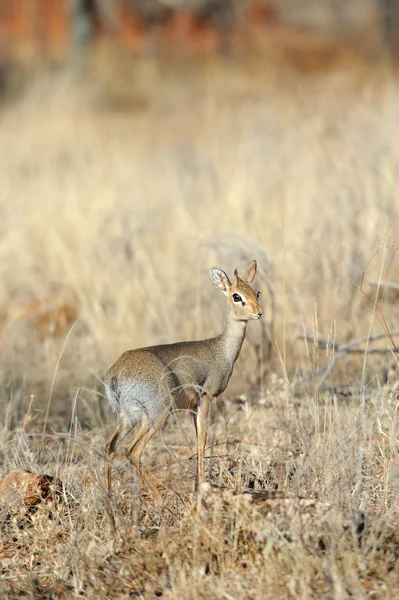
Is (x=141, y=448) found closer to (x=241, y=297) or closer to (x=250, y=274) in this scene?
(x=241, y=297)

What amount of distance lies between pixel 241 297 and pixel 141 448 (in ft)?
2.70

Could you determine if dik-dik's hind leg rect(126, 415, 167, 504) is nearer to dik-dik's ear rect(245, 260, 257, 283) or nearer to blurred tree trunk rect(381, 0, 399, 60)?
dik-dik's ear rect(245, 260, 257, 283)

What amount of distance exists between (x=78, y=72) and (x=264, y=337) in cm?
1562

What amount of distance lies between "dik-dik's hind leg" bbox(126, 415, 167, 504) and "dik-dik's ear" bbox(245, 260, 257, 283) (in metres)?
0.95

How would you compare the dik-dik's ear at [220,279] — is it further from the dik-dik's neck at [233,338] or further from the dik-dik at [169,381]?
the dik-dik's neck at [233,338]

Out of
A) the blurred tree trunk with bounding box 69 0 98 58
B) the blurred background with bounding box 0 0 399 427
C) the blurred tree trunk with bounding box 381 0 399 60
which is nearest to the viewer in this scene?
the blurred background with bounding box 0 0 399 427

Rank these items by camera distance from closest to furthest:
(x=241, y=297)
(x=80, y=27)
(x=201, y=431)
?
1. (x=201, y=431)
2. (x=241, y=297)
3. (x=80, y=27)

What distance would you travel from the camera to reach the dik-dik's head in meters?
4.21

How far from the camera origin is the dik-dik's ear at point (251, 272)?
452 centimetres

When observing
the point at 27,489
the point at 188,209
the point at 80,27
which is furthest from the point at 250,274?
the point at 80,27

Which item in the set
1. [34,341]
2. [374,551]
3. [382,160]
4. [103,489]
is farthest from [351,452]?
[382,160]

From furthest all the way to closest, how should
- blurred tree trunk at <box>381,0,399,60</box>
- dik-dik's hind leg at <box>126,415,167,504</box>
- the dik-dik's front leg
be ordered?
blurred tree trunk at <box>381,0,399,60</box>
the dik-dik's front leg
dik-dik's hind leg at <box>126,415,167,504</box>

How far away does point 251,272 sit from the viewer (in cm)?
456

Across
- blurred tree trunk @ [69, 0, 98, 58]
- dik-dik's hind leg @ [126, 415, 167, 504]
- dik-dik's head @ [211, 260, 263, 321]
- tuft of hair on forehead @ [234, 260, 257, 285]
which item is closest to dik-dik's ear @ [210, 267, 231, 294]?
dik-dik's head @ [211, 260, 263, 321]
